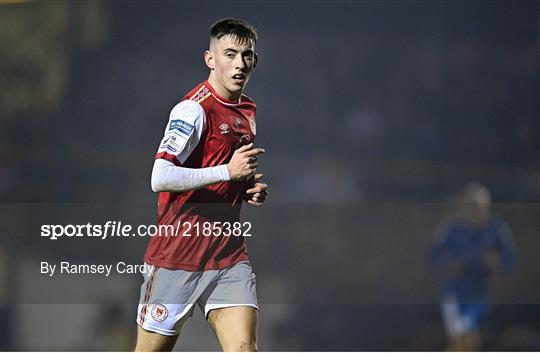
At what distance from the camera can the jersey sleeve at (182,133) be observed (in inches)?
197

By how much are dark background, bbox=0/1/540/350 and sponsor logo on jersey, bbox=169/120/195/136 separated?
1.56 metres

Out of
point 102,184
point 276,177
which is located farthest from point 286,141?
point 102,184

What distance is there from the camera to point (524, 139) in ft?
24.3

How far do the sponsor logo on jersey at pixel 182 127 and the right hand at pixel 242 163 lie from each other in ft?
0.95

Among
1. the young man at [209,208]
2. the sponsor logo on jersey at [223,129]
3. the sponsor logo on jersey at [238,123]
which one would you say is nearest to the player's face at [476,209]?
the young man at [209,208]

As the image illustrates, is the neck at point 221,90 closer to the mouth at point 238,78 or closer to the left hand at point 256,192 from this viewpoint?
the mouth at point 238,78

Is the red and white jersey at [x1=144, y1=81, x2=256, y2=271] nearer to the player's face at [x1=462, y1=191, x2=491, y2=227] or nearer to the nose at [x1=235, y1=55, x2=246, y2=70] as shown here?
the nose at [x1=235, y1=55, x2=246, y2=70]

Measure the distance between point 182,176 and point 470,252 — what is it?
10.5 ft

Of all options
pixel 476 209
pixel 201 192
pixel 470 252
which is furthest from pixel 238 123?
pixel 470 252

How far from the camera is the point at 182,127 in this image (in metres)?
5.01

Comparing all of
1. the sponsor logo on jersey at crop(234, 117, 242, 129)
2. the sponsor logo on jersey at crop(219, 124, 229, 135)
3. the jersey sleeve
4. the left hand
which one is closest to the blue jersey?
the left hand

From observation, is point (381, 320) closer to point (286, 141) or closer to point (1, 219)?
point (286, 141)

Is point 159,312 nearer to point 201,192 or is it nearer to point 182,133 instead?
point 201,192

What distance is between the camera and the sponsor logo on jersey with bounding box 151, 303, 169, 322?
16.2 feet
